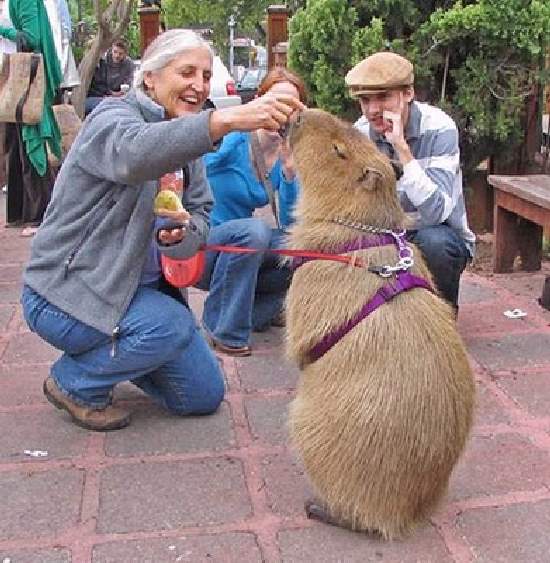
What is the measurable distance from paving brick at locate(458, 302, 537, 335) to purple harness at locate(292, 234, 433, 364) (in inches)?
79.3

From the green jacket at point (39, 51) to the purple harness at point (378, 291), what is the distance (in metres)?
4.56

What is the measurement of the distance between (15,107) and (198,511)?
442cm

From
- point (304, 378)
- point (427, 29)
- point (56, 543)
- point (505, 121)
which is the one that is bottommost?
point (56, 543)

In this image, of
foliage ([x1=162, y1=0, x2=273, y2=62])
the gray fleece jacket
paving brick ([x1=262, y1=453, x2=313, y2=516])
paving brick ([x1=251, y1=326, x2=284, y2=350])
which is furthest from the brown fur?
foliage ([x1=162, y1=0, x2=273, y2=62])

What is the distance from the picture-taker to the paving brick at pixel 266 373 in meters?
3.88

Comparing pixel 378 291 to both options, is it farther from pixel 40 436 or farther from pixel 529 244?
pixel 529 244

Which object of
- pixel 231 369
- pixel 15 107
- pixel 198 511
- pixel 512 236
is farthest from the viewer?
pixel 15 107

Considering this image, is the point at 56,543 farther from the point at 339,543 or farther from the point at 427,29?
the point at 427,29

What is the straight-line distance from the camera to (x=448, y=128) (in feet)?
12.7

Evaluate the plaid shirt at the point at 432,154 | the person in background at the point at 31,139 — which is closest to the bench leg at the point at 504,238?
the plaid shirt at the point at 432,154

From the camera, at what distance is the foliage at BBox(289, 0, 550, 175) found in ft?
17.9

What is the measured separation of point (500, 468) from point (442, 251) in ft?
3.64

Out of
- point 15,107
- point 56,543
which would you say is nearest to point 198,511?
point 56,543

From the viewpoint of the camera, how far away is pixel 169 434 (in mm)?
3406
